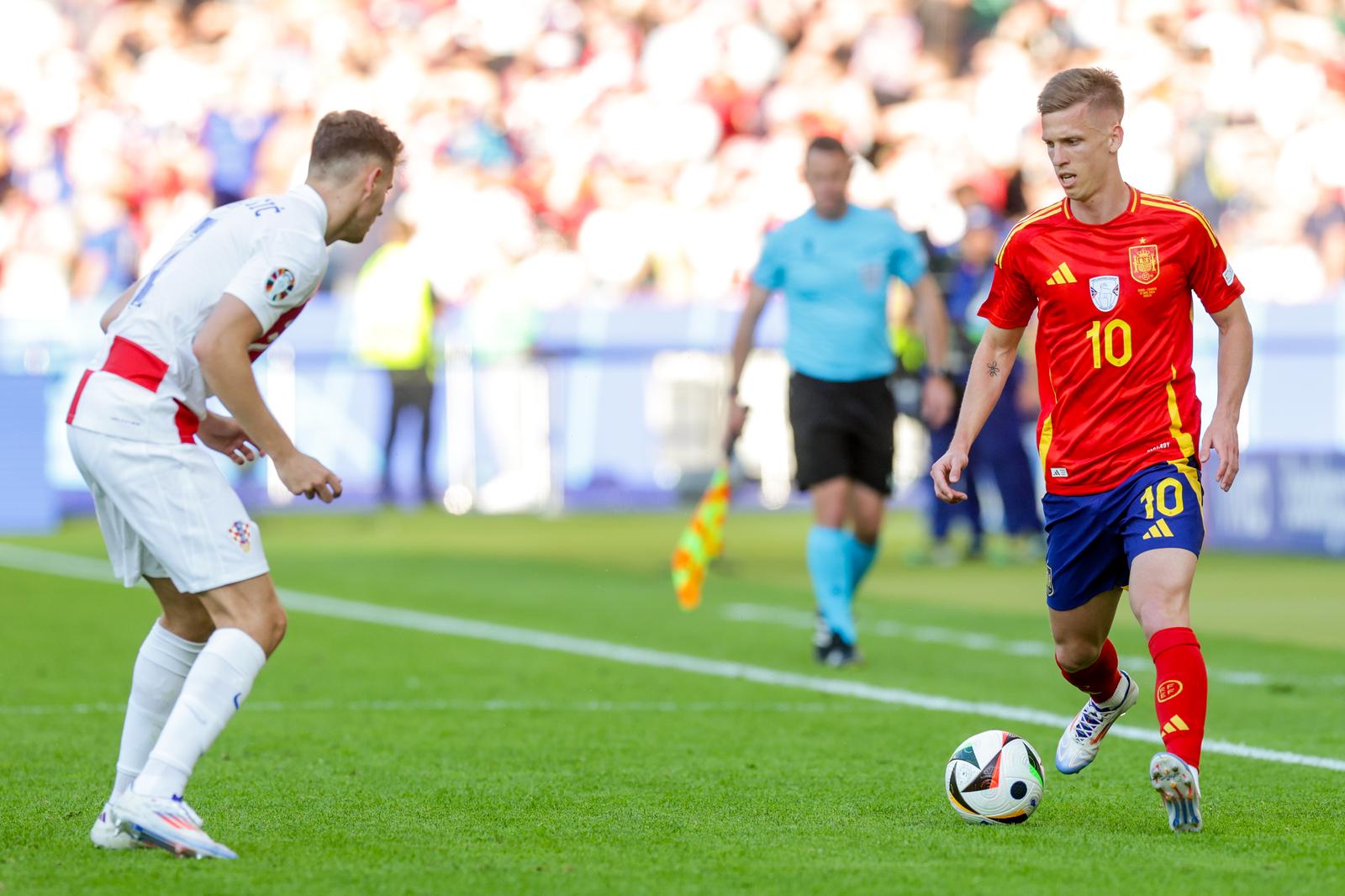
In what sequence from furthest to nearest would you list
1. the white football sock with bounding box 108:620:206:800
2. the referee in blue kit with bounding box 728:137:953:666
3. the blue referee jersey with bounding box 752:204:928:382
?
1. the blue referee jersey with bounding box 752:204:928:382
2. the referee in blue kit with bounding box 728:137:953:666
3. the white football sock with bounding box 108:620:206:800

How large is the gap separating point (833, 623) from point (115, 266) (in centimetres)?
1422

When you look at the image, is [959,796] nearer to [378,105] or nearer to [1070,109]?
[1070,109]

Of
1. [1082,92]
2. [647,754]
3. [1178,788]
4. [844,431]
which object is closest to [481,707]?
[647,754]

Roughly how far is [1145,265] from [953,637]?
5.15m

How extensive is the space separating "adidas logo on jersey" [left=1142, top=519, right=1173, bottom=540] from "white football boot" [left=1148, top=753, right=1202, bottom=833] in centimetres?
62

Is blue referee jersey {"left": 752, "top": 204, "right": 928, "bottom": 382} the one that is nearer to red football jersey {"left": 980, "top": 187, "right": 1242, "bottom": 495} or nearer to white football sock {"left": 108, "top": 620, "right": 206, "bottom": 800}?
red football jersey {"left": 980, "top": 187, "right": 1242, "bottom": 495}

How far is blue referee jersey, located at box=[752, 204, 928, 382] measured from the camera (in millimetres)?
9250

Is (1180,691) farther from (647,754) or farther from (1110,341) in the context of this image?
(647,754)

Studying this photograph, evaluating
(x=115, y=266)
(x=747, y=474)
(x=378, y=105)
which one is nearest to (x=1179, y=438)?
→ (x=747, y=474)

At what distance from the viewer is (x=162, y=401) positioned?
4.73m

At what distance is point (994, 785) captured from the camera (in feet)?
17.2

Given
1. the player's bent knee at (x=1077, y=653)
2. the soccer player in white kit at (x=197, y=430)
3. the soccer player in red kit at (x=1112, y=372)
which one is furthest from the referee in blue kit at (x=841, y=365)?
the soccer player in white kit at (x=197, y=430)

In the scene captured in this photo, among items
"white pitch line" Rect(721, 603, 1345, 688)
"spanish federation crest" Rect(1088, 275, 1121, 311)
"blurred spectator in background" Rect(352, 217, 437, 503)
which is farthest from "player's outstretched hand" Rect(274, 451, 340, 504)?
"blurred spectator in background" Rect(352, 217, 437, 503)

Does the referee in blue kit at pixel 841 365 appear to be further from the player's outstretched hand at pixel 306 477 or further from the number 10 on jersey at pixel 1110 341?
the player's outstretched hand at pixel 306 477
